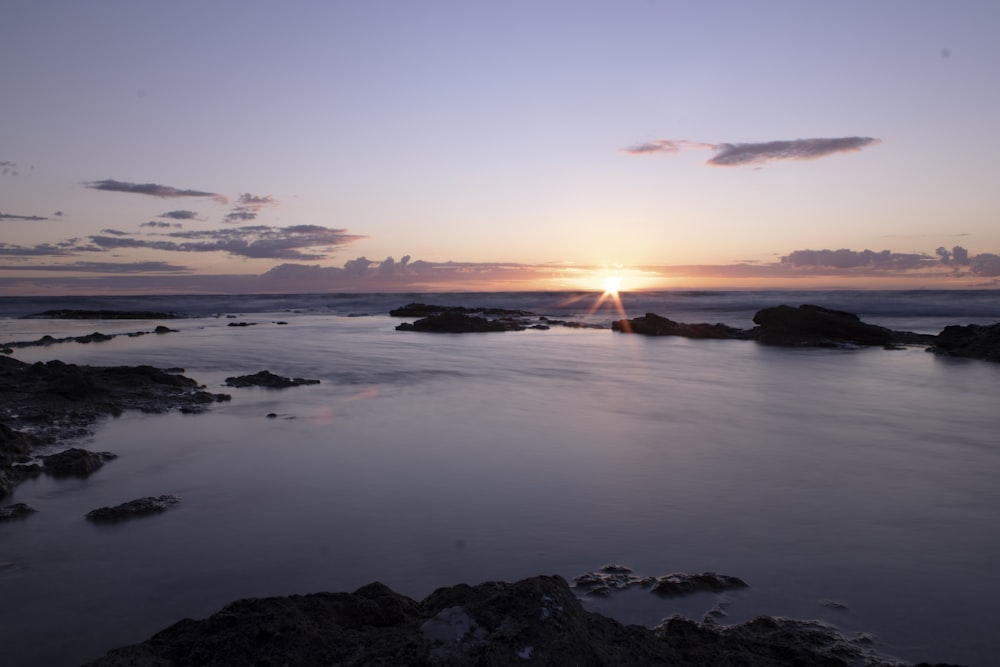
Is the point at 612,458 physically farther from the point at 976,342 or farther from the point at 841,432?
the point at 976,342

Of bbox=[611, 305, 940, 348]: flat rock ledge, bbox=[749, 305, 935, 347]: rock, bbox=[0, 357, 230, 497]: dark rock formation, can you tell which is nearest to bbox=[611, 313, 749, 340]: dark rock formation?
bbox=[611, 305, 940, 348]: flat rock ledge

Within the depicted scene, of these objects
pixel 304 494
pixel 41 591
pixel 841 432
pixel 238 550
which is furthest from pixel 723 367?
pixel 41 591

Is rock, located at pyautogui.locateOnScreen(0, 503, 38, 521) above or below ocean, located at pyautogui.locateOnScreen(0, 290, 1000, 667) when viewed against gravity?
above

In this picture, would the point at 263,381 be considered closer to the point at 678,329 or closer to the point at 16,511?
the point at 16,511

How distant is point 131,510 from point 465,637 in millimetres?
4044

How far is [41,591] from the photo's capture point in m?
3.95

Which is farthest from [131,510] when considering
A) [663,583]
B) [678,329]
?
[678,329]

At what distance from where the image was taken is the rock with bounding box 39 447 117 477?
249 inches

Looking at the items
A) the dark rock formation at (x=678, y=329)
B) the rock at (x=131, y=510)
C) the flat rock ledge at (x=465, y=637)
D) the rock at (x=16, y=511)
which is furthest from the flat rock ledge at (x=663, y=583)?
the dark rock formation at (x=678, y=329)

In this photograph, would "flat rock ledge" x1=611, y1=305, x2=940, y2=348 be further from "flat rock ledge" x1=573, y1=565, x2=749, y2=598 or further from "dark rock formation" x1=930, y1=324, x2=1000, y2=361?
"flat rock ledge" x1=573, y1=565, x2=749, y2=598

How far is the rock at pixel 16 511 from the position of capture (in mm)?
5133

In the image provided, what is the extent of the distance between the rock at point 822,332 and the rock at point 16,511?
22.2 metres

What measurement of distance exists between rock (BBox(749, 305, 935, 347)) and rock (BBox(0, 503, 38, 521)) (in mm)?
22239

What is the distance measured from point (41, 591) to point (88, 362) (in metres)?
14.4
